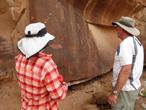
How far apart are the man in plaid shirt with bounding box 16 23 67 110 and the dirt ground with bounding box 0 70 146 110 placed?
1782mm

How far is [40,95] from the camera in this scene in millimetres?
3154

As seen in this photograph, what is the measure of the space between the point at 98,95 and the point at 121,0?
1507 mm

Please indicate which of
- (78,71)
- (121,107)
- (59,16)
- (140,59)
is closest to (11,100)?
(78,71)

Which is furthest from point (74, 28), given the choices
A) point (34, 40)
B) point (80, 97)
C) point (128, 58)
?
point (34, 40)

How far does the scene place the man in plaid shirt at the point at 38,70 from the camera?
303 centimetres

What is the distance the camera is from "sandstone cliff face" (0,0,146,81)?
501 cm

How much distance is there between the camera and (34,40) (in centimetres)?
303

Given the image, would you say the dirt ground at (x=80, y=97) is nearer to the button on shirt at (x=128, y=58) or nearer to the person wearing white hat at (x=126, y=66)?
the person wearing white hat at (x=126, y=66)

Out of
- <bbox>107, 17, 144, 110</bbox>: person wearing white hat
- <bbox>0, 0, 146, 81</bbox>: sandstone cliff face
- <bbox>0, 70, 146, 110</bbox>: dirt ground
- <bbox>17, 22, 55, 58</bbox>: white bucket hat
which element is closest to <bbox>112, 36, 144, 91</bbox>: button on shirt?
<bbox>107, 17, 144, 110</bbox>: person wearing white hat

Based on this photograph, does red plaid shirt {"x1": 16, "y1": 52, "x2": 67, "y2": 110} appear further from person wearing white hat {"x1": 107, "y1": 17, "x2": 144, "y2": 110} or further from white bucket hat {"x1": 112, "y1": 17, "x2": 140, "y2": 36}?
white bucket hat {"x1": 112, "y1": 17, "x2": 140, "y2": 36}

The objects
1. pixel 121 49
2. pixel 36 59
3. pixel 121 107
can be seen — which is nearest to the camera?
pixel 36 59

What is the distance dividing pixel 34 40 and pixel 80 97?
2.35 meters

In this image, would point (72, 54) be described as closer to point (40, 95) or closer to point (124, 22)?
point (124, 22)

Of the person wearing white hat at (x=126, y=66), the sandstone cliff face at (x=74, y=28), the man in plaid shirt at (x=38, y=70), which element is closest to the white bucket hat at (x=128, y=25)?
the person wearing white hat at (x=126, y=66)
